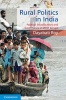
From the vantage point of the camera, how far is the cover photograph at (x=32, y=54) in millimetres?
9688

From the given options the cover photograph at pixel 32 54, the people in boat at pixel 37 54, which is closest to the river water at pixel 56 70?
the cover photograph at pixel 32 54

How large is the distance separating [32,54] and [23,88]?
67 centimetres

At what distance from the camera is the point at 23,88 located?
382 inches

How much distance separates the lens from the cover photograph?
31.8 feet

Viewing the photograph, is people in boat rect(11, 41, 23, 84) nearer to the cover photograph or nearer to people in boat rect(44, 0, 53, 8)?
the cover photograph

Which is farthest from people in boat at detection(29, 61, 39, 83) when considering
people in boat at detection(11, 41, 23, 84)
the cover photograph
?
people in boat at detection(11, 41, 23, 84)

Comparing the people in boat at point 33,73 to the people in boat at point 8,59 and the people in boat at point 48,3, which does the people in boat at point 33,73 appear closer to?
the people in boat at point 8,59

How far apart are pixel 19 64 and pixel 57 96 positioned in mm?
902

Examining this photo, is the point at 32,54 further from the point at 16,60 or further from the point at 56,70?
the point at 56,70

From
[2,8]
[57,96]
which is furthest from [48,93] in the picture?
[2,8]

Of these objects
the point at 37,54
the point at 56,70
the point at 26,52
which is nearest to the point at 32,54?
the point at 37,54

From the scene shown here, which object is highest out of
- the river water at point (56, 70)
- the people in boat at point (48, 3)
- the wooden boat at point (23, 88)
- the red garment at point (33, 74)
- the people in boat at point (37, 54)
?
the people in boat at point (37, 54)

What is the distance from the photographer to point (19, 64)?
9688mm

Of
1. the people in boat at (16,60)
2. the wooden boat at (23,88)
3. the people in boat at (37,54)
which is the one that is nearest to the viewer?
the wooden boat at (23,88)
